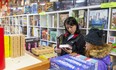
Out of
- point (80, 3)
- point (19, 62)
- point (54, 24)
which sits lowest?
point (19, 62)

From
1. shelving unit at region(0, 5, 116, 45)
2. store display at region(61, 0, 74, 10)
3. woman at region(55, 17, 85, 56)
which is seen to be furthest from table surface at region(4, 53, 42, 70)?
store display at region(61, 0, 74, 10)

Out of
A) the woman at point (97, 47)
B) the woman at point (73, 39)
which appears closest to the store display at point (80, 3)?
the woman at point (73, 39)

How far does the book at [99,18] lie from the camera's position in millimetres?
2158

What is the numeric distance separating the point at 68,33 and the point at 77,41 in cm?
25

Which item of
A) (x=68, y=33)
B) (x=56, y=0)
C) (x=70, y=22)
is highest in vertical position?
(x=56, y=0)

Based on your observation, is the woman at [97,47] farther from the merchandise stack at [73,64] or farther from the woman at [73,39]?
the woman at [73,39]

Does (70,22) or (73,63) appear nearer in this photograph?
(73,63)

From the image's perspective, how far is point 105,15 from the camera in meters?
2.15

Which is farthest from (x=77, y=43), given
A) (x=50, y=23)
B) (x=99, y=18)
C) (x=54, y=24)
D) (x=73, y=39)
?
(x=50, y=23)

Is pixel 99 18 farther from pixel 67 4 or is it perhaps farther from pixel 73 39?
pixel 67 4

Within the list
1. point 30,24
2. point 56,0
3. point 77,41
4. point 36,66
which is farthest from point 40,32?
point 36,66

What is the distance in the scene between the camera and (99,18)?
2.24 meters

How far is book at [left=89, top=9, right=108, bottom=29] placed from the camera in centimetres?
216

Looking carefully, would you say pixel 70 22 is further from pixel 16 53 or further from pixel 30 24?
pixel 30 24
